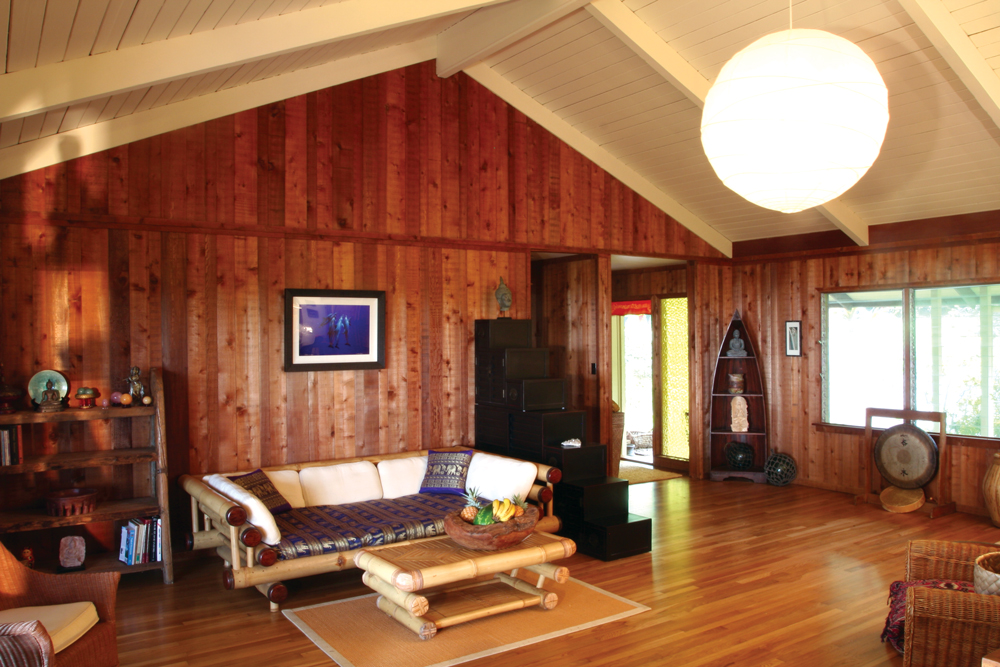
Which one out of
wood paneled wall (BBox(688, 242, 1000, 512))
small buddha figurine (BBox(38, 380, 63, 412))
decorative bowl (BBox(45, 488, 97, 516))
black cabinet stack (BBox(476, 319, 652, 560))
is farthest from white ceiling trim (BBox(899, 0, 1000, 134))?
decorative bowl (BBox(45, 488, 97, 516))

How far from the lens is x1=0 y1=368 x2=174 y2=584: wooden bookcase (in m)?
4.35

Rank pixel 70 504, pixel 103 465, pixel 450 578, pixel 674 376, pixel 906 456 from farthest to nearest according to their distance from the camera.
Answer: pixel 674 376
pixel 906 456
pixel 103 465
pixel 70 504
pixel 450 578

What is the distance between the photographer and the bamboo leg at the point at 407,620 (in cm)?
381

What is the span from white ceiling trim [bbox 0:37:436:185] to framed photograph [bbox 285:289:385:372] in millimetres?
1426

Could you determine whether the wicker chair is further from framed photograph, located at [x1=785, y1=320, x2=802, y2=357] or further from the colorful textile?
framed photograph, located at [x1=785, y1=320, x2=802, y2=357]

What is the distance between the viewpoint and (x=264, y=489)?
15.9ft

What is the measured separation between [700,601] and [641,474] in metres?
4.01

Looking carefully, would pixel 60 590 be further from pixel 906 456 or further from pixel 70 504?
pixel 906 456

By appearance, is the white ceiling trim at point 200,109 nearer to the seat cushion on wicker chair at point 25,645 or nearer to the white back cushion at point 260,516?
the white back cushion at point 260,516

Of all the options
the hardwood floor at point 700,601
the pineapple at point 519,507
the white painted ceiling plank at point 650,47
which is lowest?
the hardwood floor at point 700,601

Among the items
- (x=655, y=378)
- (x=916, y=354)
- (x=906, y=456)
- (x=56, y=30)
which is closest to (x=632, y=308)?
(x=655, y=378)

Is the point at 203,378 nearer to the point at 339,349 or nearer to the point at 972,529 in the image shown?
the point at 339,349

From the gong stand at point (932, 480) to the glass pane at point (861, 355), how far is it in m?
0.25

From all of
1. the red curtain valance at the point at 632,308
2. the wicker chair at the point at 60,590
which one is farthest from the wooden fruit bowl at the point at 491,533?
the red curtain valance at the point at 632,308
